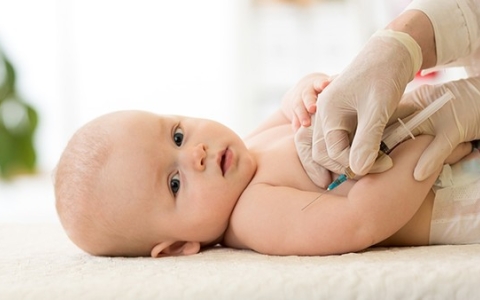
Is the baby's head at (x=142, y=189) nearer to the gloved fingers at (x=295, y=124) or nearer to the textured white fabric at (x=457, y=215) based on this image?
the gloved fingers at (x=295, y=124)

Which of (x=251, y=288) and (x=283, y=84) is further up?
(x=251, y=288)

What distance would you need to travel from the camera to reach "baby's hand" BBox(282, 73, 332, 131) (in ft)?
4.60

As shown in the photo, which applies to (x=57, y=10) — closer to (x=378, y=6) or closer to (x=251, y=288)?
(x=378, y=6)

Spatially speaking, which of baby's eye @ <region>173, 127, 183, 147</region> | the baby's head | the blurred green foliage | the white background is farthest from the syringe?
the blurred green foliage

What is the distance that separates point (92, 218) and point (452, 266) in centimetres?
72

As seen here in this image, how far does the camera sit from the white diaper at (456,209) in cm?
127

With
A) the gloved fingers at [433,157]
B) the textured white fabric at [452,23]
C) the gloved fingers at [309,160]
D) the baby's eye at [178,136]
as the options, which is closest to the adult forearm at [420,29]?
the textured white fabric at [452,23]

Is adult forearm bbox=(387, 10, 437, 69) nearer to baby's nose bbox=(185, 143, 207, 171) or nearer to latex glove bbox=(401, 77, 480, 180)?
latex glove bbox=(401, 77, 480, 180)

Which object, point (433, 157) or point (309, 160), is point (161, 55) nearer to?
point (309, 160)

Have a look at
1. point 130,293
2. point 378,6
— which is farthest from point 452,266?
point 378,6

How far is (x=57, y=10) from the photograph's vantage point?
4262 mm

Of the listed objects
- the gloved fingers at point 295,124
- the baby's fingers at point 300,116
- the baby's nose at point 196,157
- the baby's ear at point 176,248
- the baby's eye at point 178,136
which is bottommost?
the baby's ear at point 176,248

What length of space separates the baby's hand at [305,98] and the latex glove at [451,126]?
23 cm

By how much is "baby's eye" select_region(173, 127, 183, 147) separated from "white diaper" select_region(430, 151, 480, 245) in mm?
538
